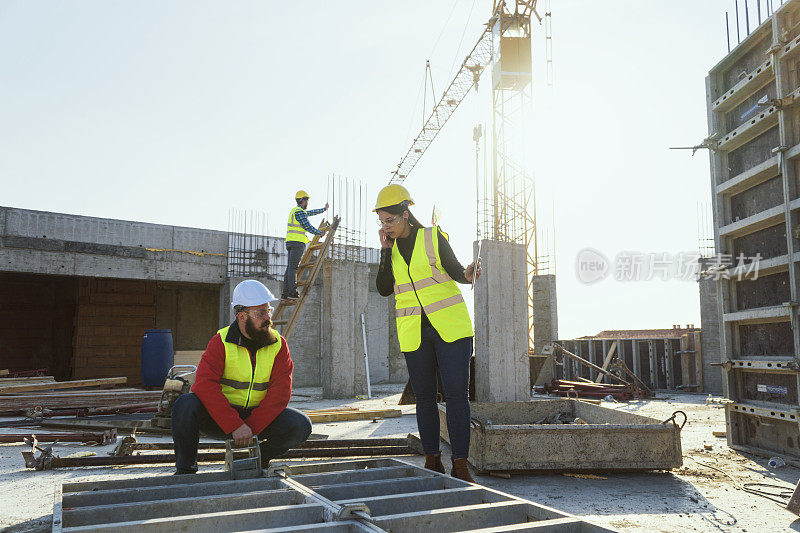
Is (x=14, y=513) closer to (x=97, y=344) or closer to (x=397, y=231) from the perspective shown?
(x=397, y=231)

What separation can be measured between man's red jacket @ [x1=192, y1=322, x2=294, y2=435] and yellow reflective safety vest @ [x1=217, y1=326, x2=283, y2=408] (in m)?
0.03

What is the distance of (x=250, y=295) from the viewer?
365cm

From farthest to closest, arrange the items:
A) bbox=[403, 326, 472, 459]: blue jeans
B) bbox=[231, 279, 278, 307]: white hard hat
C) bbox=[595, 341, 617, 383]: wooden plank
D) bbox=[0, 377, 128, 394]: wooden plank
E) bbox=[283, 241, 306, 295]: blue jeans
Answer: bbox=[595, 341, 617, 383]: wooden plank < bbox=[283, 241, 306, 295]: blue jeans < bbox=[0, 377, 128, 394]: wooden plank < bbox=[231, 279, 278, 307]: white hard hat < bbox=[403, 326, 472, 459]: blue jeans

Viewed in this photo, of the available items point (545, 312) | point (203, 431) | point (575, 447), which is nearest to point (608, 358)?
point (545, 312)

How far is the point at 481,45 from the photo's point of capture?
37.2 m

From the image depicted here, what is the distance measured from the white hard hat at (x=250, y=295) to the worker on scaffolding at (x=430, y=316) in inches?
30.8

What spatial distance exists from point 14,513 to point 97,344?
16.1 meters

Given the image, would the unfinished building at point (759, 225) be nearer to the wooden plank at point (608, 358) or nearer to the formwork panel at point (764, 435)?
the formwork panel at point (764, 435)

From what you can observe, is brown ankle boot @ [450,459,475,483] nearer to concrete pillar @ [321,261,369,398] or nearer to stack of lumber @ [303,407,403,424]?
stack of lumber @ [303,407,403,424]

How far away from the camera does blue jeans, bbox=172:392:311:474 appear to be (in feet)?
11.0

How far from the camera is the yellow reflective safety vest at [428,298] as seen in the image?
3527 millimetres

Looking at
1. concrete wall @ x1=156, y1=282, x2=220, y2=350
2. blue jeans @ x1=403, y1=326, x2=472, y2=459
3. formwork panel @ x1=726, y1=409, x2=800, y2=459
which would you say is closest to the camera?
blue jeans @ x1=403, y1=326, x2=472, y2=459

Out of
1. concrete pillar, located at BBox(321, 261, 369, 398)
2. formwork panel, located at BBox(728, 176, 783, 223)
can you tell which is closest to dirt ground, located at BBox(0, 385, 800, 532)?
formwork panel, located at BBox(728, 176, 783, 223)

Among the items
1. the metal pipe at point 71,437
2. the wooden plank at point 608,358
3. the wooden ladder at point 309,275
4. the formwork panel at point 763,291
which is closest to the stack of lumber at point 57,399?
the wooden ladder at point 309,275
